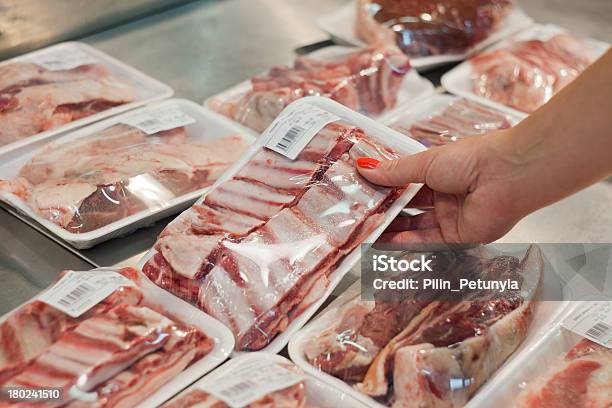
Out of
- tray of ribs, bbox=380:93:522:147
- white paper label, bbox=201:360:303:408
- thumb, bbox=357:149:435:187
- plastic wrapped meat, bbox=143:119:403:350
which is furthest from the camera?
tray of ribs, bbox=380:93:522:147

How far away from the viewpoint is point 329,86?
2393 mm

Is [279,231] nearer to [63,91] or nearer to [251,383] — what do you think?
[251,383]

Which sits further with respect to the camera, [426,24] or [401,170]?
[426,24]

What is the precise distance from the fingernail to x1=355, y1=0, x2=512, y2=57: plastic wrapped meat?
43.9 inches

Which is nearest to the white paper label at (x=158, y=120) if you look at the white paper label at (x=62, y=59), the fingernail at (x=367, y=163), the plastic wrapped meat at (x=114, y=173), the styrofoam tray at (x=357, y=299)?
the plastic wrapped meat at (x=114, y=173)

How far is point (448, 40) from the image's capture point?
280 cm

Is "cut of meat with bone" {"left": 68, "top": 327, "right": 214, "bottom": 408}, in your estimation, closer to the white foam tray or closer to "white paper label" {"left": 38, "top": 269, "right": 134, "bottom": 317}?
"white paper label" {"left": 38, "top": 269, "right": 134, "bottom": 317}

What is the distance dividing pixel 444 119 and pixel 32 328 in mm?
1422

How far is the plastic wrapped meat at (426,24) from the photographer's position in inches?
109

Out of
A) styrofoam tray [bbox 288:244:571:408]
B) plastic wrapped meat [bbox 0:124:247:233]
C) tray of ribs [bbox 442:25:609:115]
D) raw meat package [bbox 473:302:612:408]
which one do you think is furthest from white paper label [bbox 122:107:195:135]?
raw meat package [bbox 473:302:612:408]

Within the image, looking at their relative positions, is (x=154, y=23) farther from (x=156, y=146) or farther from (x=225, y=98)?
(x=156, y=146)

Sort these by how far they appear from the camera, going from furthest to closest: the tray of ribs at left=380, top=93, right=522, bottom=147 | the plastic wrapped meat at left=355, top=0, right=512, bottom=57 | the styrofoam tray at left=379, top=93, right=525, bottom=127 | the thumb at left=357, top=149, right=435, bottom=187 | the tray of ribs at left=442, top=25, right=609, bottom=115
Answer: the plastic wrapped meat at left=355, top=0, right=512, bottom=57 → the tray of ribs at left=442, top=25, right=609, bottom=115 → the styrofoam tray at left=379, top=93, right=525, bottom=127 → the tray of ribs at left=380, top=93, right=522, bottom=147 → the thumb at left=357, top=149, right=435, bottom=187

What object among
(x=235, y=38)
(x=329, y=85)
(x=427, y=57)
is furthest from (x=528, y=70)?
(x=235, y=38)

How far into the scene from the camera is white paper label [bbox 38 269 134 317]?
4.79 ft
